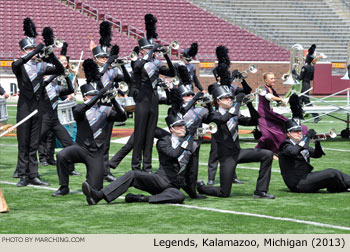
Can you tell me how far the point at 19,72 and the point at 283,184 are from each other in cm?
333

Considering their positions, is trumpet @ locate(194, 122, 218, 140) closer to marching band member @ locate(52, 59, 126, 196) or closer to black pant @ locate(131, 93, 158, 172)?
marching band member @ locate(52, 59, 126, 196)

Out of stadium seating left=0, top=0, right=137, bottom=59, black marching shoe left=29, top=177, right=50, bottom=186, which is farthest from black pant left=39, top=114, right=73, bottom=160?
stadium seating left=0, top=0, right=137, bottom=59

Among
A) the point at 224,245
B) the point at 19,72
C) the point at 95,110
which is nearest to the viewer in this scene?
the point at 224,245

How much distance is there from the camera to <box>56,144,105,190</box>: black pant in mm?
7879

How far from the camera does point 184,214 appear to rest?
695 cm

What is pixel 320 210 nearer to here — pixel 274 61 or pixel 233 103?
pixel 233 103

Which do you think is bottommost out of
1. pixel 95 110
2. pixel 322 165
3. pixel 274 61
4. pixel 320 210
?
pixel 274 61

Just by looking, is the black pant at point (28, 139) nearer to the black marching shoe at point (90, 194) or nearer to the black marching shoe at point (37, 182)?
the black marching shoe at point (37, 182)

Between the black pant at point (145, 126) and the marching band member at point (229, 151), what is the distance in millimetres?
1303

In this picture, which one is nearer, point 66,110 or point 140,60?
point 140,60

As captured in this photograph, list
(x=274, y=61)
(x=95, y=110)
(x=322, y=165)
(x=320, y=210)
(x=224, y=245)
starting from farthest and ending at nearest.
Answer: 1. (x=274, y=61)
2. (x=322, y=165)
3. (x=95, y=110)
4. (x=320, y=210)
5. (x=224, y=245)

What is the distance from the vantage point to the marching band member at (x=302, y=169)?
814cm

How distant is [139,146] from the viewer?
30.9 feet

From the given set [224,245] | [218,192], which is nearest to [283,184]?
[218,192]
